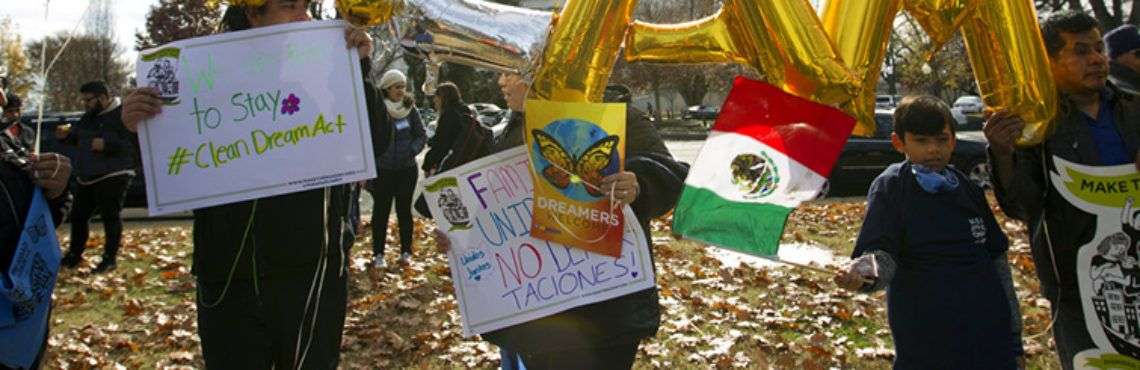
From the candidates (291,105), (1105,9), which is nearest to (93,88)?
Answer: (291,105)

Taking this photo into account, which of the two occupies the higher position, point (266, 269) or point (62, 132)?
point (266, 269)

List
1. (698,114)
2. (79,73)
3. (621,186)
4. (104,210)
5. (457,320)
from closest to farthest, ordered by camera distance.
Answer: (621,186) < (457,320) < (104,210) < (79,73) < (698,114)

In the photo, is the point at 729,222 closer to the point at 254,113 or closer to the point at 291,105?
the point at 291,105

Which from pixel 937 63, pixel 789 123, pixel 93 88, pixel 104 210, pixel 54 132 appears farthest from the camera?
pixel 937 63

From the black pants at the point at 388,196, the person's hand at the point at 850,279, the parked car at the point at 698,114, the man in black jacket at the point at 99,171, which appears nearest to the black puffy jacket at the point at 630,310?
the person's hand at the point at 850,279

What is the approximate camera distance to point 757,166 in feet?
7.66

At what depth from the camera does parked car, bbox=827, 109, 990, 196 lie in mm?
12578

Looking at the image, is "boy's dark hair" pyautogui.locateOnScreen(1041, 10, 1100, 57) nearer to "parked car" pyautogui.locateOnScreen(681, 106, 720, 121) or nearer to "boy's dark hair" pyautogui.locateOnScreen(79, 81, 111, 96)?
"boy's dark hair" pyautogui.locateOnScreen(79, 81, 111, 96)

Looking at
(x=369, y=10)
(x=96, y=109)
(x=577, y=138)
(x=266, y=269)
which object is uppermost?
(x=369, y=10)

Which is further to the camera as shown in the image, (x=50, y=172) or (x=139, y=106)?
(x=50, y=172)

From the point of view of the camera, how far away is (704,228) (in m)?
2.41

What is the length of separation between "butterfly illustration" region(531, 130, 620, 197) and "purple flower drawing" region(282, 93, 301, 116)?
682 mm

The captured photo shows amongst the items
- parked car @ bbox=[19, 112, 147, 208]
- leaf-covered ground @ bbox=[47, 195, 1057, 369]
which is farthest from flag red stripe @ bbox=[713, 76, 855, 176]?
parked car @ bbox=[19, 112, 147, 208]

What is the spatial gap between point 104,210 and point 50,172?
17.9ft
